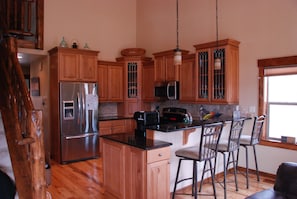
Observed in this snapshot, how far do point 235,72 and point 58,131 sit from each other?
382cm

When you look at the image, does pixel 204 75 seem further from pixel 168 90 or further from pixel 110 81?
pixel 110 81

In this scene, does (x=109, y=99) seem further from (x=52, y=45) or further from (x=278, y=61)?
(x=278, y=61)

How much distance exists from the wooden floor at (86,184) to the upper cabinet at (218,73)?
1.50m

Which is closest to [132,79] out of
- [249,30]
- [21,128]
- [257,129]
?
[249,30]

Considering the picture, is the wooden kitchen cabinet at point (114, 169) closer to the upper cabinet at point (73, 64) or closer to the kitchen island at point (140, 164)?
the kitchen island at point (140, 164)

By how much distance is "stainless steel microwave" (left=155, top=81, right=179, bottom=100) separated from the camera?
5453mm

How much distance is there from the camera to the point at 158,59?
19.3 feet

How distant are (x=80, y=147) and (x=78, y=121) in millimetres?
580

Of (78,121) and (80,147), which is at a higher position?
(78,121)

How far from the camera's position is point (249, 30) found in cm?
466

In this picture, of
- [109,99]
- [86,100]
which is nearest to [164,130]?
[86,100]

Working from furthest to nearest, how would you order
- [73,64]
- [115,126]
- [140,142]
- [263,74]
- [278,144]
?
1. [115,126]
2. [73,64]
3. [263,74]
4. [278,144]
5. [140,142]

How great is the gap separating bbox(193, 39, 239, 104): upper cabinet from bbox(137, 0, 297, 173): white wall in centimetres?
18

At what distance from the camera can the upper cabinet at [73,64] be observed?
516 cm
